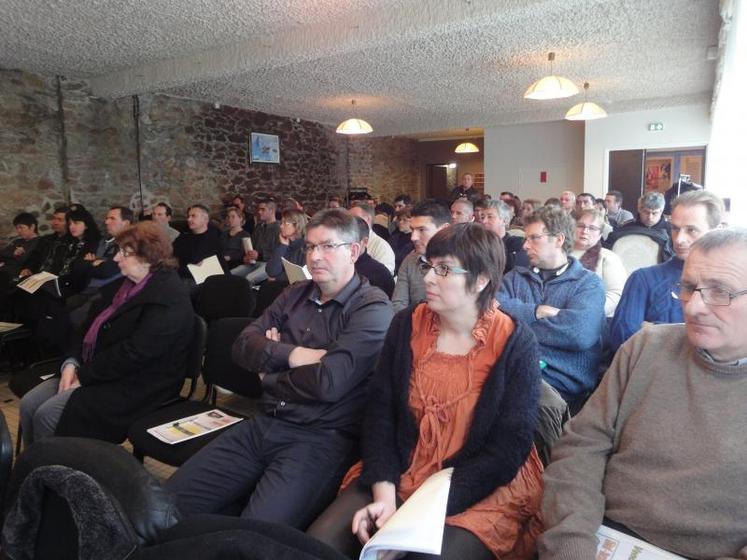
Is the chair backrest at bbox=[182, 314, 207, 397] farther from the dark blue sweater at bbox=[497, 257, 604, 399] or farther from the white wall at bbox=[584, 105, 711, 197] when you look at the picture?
the white wall at bbox=[584, 105, 711, 197]

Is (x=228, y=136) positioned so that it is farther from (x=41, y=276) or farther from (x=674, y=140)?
(x=674, y=140)

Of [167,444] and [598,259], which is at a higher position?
[598,259]

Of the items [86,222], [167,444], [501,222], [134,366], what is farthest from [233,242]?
[167,444]

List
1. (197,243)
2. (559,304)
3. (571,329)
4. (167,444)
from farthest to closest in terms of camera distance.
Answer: (197,243) < (559,304) < (571,329) < (167,444)

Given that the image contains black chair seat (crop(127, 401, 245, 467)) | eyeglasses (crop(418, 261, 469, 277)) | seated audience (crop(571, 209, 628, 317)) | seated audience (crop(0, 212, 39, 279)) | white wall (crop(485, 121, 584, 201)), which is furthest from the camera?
white wall (crop(485, 121, 584, 201))

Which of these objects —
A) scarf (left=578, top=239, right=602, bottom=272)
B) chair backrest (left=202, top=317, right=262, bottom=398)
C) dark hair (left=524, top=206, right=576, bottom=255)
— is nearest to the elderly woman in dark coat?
chair backrest (left=202, top=317, right=262, bottom=398)

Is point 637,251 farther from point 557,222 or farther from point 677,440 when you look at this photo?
point 677,440

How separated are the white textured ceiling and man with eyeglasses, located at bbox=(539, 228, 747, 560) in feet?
10.4

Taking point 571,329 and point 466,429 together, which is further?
point 571,329

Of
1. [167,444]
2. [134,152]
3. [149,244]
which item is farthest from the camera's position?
[134,152]

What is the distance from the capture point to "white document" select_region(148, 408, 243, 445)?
6.96ft

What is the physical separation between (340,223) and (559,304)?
3.42ft

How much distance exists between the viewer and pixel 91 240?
5.12m

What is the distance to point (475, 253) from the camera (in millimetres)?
1675
